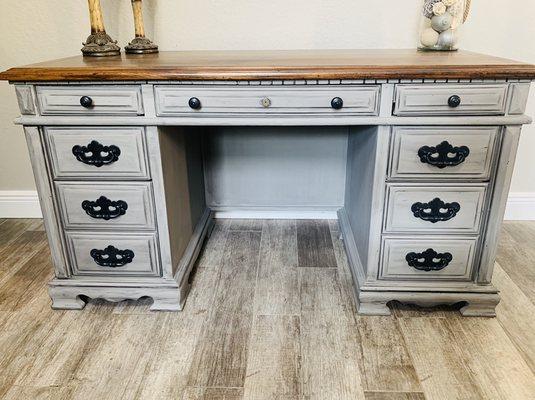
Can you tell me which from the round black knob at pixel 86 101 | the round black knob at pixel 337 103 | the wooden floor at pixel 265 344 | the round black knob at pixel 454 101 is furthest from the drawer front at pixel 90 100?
the round black knob at pixel 454 101

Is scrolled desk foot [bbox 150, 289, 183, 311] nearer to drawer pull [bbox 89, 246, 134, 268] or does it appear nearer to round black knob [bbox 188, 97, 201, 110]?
drawer pull [bbox 89, 246, 134, 268]

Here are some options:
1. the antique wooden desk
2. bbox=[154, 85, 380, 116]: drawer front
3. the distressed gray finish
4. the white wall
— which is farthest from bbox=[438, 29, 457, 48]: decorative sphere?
bbox=[154, 85, 380, 116]: drawer front

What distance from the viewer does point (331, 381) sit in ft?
3.91

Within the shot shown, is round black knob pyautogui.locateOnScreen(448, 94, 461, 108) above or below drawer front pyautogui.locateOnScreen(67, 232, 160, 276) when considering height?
above

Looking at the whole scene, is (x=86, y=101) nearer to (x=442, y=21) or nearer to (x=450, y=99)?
(x=450, y=99)

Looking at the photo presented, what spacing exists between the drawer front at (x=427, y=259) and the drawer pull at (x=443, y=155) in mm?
252

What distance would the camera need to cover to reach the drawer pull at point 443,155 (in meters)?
1.27

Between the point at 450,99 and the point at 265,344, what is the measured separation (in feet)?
2.93

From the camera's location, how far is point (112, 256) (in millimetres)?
1444

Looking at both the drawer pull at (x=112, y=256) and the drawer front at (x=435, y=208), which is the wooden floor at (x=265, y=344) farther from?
the drawer front at (x=435, y=208)

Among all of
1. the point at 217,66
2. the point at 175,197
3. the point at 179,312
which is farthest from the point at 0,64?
the point at 179,312

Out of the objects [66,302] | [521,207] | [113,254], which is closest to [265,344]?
[113,254]

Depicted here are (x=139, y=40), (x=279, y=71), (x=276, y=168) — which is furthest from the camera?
(x=276, y=168)

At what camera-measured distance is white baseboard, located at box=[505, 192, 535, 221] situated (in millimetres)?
2086
